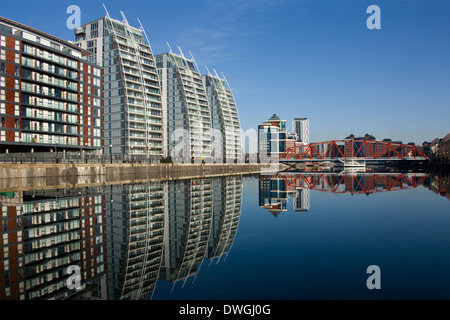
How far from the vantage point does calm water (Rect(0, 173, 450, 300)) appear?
10.6 m

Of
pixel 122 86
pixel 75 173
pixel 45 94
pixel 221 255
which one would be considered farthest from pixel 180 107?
pixel 221 255

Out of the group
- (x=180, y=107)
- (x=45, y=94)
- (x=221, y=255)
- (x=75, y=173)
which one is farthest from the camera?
(x=180, y=107)

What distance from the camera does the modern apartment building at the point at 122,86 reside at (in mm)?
123250

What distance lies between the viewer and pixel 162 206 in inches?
1265

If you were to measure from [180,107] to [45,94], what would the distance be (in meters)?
77.5

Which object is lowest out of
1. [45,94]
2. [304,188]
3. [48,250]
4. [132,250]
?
[304,188]

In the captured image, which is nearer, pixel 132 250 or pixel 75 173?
pixel 132 250

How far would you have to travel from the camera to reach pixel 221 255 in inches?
597

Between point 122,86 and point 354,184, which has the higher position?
point 122,86

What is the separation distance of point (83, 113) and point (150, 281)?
9635cm

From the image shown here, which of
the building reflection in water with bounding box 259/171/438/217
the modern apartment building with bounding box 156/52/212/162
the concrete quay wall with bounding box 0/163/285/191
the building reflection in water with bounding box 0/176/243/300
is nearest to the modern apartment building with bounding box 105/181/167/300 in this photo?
the building reflection in water with bounding box 0/176/243/300

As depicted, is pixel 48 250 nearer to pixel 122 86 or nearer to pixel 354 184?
pixel 354 184
